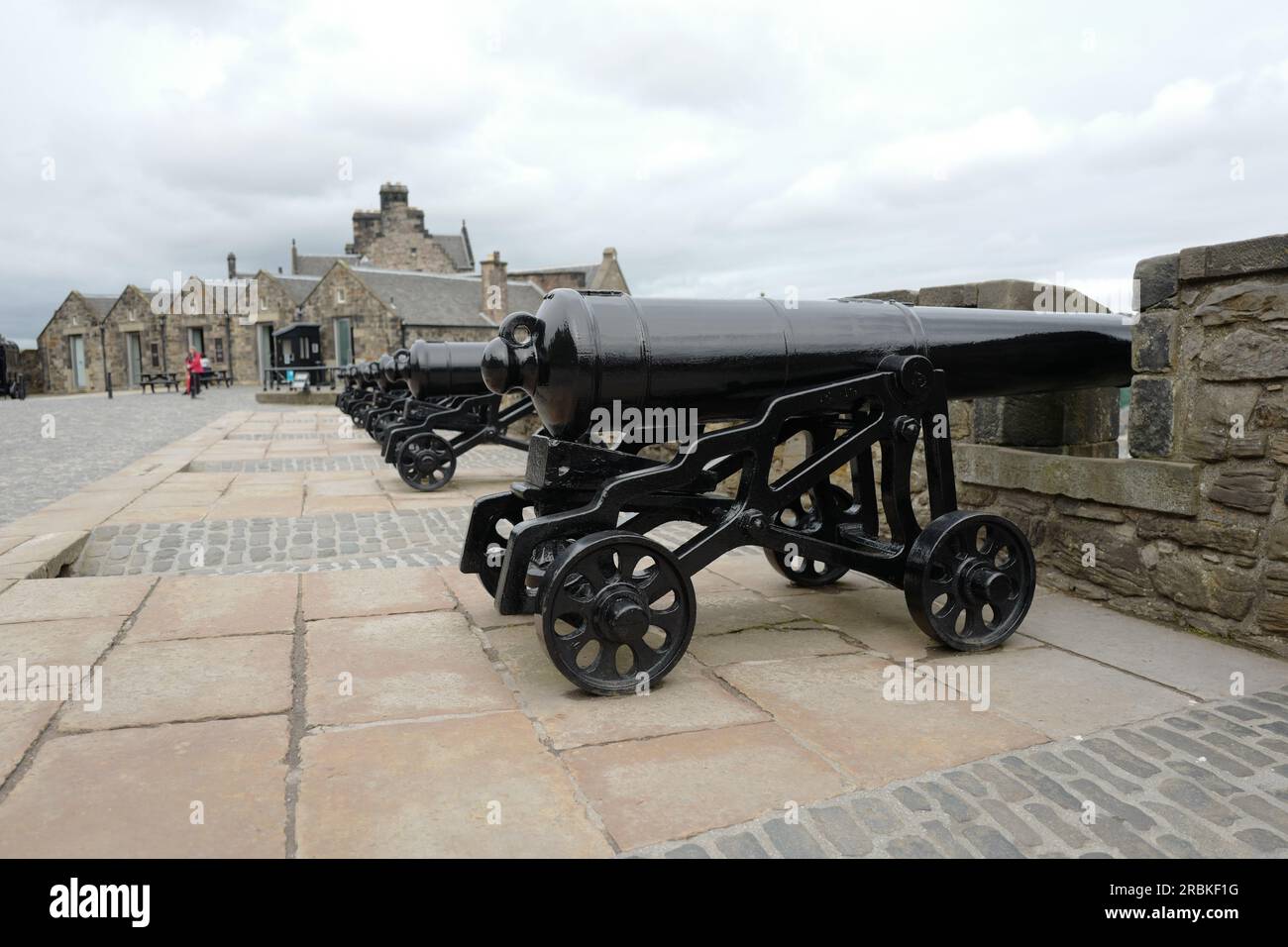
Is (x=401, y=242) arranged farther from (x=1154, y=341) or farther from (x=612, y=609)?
(x=612, y=609)

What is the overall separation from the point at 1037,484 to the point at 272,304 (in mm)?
44280

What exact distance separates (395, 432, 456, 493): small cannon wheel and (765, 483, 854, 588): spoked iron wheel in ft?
16.2

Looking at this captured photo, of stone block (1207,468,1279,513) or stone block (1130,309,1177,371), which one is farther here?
stone block (1130,309,1177,371)

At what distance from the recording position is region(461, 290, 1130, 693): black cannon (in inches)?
120

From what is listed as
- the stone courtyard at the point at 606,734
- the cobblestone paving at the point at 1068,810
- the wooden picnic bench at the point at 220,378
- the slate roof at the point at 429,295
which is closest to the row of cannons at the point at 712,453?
the stone courtyard at the point at 606,734

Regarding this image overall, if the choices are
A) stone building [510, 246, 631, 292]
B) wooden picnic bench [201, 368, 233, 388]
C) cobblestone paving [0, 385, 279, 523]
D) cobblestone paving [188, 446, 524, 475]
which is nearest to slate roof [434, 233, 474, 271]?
stone building [510, 246, 631, 292]

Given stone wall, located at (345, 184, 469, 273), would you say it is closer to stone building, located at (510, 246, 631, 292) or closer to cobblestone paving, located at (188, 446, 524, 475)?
stone building, located at (510, 246, 631, 292)

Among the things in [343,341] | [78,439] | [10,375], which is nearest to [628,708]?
[78,439]

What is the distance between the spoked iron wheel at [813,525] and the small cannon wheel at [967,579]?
24.4 inches

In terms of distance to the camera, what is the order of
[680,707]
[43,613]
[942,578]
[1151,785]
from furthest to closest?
[43,613], [942,578], [680,707], [1151,785]

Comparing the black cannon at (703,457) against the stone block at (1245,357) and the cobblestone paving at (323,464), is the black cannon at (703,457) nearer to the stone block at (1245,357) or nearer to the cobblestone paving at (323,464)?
the stone block at (1245,357)
